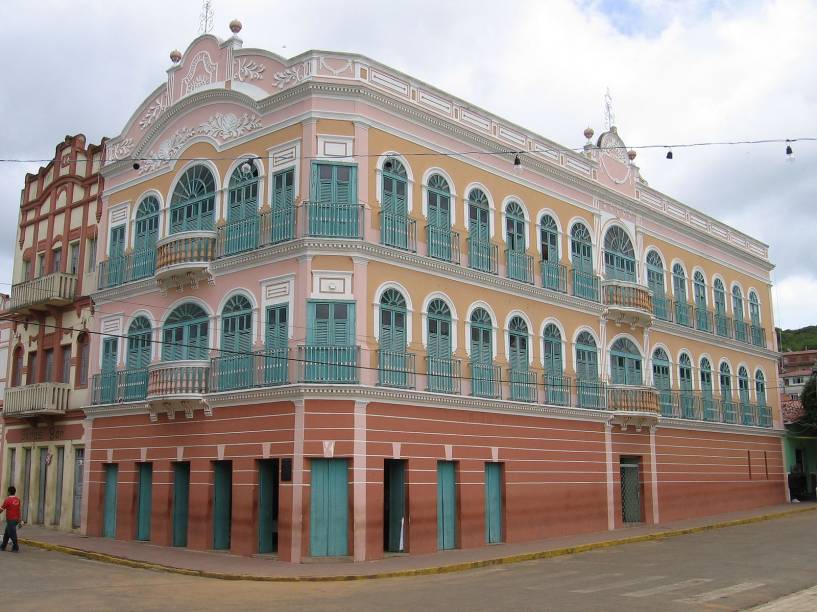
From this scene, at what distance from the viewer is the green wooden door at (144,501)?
2491 centimetres

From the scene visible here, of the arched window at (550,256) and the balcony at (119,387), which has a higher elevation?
the arched window at (550,256)

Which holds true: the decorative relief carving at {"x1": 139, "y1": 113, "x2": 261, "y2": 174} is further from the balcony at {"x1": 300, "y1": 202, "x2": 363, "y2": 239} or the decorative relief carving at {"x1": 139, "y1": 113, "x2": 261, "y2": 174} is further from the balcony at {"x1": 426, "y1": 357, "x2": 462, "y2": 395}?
the balcony at {"x1": 426, "y1": 357, "x2": 462, "y2": 395}

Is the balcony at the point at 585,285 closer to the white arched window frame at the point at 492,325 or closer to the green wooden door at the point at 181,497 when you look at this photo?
the white arched window frame at the point at 492,325

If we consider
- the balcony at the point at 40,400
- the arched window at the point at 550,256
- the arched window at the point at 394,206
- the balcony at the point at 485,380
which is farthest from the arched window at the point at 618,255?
the balcony at the point at 40,400

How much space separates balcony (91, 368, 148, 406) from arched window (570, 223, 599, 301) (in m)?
13.7

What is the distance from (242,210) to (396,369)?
608 cm

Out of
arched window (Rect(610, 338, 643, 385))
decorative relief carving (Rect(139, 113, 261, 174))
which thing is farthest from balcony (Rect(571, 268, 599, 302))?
decorative relief carving (Rect(139, 113, 261, 174))

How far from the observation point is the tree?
40.3 meters

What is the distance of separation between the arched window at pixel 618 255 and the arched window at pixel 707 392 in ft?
20.4

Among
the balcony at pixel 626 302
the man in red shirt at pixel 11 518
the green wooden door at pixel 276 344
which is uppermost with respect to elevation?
the balcony at pixel 626 302

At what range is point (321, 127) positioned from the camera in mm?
22078

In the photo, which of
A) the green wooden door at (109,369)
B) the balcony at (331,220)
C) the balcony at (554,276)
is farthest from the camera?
the balcony at (554,276)

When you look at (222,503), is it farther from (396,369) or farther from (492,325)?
(492,325)

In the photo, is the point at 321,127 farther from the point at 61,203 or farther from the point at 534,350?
the point at 61,203
